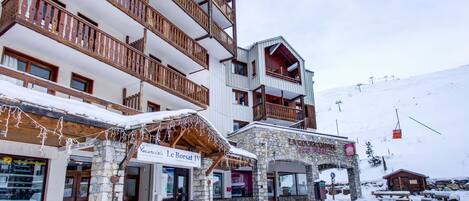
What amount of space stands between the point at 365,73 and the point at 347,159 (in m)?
96.0

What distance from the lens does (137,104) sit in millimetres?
12203

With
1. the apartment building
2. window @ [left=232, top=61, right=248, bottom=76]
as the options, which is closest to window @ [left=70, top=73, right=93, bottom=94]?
the apartment building

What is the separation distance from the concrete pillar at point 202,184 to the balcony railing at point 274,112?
8794 millimetres

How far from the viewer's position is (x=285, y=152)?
1792 cm

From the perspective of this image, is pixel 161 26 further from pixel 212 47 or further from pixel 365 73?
pixel 365 73

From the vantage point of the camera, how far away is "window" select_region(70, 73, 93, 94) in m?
10.9

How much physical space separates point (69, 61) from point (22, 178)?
384 cm

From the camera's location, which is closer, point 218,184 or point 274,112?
point 218,184

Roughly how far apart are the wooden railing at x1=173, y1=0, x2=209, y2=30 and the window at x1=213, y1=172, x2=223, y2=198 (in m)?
8.36

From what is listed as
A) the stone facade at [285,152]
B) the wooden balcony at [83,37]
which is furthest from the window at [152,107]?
the stone facade at [285,152]

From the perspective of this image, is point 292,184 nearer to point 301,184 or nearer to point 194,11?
point 301,184

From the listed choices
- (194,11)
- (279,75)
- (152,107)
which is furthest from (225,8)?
(152,107)

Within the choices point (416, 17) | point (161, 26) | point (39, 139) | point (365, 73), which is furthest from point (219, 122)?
point (365, 73)

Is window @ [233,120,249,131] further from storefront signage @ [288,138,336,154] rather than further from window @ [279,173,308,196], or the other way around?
window @ [279,173,308,196]
